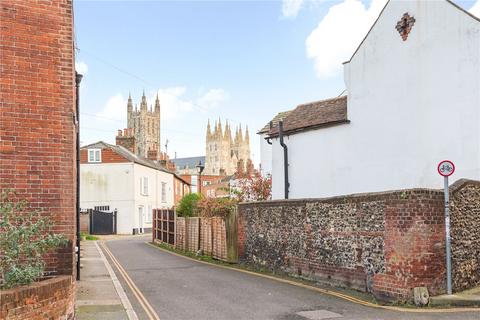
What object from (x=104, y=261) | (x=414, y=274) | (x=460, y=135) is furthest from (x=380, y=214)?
(x=104, y=261)

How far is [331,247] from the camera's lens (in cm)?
1373

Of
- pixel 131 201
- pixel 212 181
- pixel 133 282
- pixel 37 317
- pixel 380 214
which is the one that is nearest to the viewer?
pixel 37 317

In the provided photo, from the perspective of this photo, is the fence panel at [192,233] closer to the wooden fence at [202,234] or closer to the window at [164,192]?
the wooden fence at [202,234]

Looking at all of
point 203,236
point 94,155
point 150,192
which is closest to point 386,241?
point 203,236

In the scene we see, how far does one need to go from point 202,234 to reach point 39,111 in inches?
620

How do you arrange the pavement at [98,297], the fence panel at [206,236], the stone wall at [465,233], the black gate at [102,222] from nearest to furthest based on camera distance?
the pavement at [98,297]
the stone wall at [465,233]
the fence panel at [206,236]
the black gate at [102,222]

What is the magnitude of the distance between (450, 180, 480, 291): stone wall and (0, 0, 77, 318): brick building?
8280 millimetres

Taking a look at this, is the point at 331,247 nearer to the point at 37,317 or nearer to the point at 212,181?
the point at 37,317

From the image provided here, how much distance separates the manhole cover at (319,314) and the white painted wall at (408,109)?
25.0 feet

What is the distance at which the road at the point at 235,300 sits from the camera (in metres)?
9.92

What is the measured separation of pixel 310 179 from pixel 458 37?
8.09m

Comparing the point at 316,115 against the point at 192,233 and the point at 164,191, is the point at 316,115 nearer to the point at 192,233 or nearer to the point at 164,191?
the point at 192,233

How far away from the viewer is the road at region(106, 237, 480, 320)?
9.92 meters

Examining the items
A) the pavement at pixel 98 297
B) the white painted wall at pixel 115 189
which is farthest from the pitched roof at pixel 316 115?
the white painted wall at pixel 115 189
